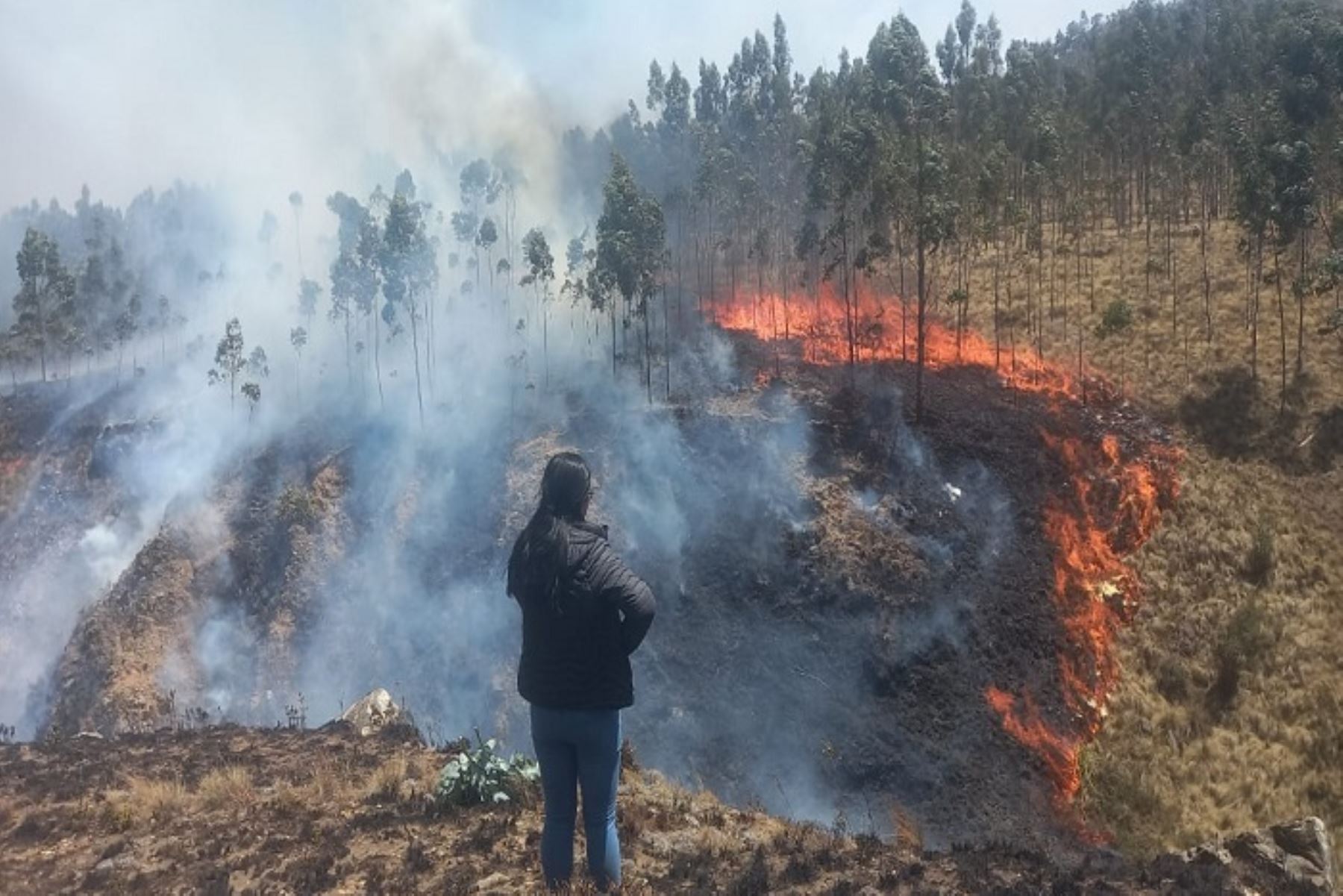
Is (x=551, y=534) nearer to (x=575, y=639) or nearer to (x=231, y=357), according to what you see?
(x=575, y=639)

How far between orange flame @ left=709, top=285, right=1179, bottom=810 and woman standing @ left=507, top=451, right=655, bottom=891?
22.1 meters

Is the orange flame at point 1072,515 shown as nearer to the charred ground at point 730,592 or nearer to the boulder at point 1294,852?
the charred ground at point 730,592

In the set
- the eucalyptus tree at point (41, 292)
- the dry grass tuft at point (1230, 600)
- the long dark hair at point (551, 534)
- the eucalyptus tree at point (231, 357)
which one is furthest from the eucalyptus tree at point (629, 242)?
the eucalyptus tree at point (41, 292)

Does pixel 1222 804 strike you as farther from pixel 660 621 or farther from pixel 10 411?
pixel 10 411

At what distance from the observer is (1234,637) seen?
26.8 m

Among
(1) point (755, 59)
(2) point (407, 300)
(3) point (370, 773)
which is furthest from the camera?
(1) point (755, 59)

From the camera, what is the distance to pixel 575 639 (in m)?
5.05

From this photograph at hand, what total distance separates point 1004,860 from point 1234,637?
78.1 ft

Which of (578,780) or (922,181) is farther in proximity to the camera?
(922,181)

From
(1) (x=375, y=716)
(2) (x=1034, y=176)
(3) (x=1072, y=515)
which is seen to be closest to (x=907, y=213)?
(3) (x=1072, y=515)

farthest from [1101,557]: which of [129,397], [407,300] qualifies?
[129,397]

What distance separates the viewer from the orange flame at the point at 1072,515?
83.8 ft

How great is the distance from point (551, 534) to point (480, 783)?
492 centimetres

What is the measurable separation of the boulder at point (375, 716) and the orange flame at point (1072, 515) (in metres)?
17.3
